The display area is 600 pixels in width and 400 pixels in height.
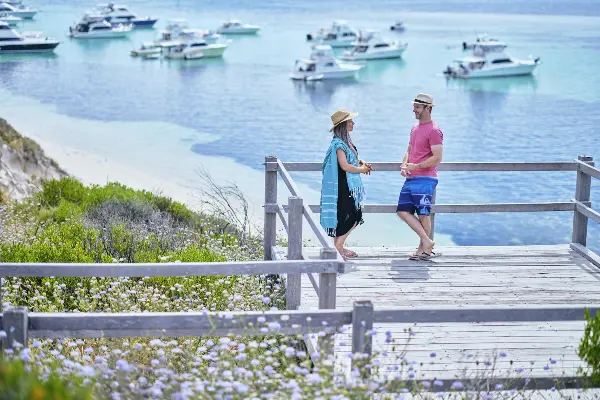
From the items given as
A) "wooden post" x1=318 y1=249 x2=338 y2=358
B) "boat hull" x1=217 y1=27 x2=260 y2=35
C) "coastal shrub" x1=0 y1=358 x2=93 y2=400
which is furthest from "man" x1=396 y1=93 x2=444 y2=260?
"boat hull" x1=217 y1=27 x2=260 y2=35

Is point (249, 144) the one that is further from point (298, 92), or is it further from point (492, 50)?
point (492, 50)

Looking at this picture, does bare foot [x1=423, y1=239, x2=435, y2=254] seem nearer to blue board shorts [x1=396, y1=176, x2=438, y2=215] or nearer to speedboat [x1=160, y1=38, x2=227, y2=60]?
blue board shorts [x1=396, y1=176, x2=438, y2=215]

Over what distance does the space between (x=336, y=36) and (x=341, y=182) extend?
75.7 metres

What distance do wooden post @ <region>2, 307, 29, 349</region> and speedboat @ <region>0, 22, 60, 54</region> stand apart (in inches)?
2679

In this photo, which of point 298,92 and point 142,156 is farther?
point 298,92

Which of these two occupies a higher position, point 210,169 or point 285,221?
point 285,221

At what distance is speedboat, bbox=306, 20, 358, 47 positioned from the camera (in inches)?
3204

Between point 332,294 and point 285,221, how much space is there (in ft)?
7.45

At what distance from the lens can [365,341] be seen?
5.32 meters

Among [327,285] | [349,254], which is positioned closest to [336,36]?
[349,254]

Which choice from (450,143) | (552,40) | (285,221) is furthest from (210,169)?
(552,40)

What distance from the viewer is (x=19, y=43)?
6975cm

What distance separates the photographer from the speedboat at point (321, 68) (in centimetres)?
5897

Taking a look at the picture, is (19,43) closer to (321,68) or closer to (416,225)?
(321,68)
